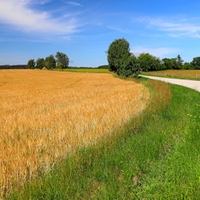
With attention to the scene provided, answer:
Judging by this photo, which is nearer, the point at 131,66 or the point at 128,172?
the point at 128,172

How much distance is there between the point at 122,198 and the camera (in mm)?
2775

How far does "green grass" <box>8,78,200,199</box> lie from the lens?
2.80 metres

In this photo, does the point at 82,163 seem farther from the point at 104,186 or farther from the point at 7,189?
the point at 7,189

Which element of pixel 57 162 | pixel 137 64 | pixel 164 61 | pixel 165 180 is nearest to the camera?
pixel 165 180

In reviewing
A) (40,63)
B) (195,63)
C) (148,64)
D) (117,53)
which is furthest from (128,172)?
(40,63)

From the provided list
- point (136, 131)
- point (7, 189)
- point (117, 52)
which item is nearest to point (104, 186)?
point (7, 189)

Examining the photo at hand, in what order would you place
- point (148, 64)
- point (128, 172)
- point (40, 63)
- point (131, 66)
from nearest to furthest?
point (128, 172), point (131, 66), point (148, 64), point (40, 63)

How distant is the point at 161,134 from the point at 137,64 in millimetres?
28832

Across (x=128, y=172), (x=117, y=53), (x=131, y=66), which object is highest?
(x=117, y=53)

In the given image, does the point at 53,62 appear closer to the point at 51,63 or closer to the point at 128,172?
the point at 51,63

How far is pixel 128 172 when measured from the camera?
10.9 feet

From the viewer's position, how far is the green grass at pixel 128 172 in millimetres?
2805

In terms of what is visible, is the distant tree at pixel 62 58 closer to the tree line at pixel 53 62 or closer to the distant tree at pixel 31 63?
the tree line at pixel 53 62

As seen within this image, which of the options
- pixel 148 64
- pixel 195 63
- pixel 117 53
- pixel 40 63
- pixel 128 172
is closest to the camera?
pixel 128 172
